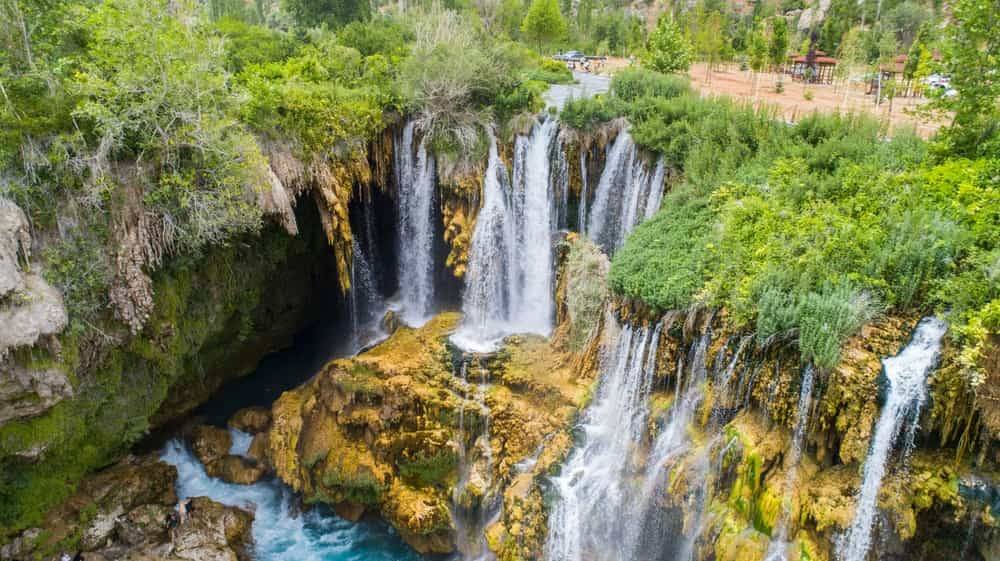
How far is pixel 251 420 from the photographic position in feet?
49.6

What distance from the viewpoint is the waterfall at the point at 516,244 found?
15.5 metres

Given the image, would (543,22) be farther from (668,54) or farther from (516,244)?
(516,244)

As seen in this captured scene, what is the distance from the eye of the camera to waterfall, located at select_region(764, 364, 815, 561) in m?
8.61

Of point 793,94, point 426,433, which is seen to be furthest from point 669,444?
point 793,94

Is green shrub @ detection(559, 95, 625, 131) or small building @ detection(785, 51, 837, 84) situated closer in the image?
green shrub @ detection(559, 95, 625, 131)

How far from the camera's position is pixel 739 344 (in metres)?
9.66

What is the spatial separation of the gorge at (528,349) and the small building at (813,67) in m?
18.7

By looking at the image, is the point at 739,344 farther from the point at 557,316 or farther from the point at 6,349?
the point at 6,349

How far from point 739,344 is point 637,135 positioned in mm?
6551

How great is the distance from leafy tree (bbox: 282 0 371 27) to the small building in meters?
21.5

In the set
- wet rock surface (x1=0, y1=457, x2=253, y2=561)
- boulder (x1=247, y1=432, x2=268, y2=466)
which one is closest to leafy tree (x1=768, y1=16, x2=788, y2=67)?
boulder (x1=247, y1=432, x2=268, y2=466)

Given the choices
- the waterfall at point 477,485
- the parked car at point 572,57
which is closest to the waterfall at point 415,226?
the waterfall at point 477,485

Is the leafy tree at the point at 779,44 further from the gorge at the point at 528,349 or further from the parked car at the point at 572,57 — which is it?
the gorge at the point at 528,349

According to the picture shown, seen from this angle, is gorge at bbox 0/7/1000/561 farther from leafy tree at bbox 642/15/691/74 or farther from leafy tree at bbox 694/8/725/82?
leafy tree at bbox 694/8/725/82
